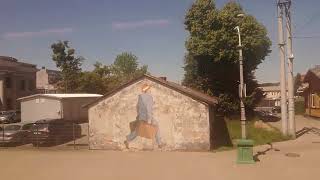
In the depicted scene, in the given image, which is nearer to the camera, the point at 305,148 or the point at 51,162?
the point at 51,162

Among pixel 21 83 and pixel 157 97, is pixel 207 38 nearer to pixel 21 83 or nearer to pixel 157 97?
pixel 157 97

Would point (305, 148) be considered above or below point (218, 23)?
below

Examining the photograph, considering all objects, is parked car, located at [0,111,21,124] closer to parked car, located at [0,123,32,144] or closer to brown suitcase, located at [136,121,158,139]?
parked car, located at [0,123,32,144]

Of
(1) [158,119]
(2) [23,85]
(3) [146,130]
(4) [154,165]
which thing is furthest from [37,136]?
(2) [23,85]

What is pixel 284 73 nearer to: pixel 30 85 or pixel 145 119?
pixel 145 119

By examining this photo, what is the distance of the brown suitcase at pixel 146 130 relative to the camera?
25009 millimetres

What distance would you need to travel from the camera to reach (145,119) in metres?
25.2

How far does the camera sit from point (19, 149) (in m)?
26.7

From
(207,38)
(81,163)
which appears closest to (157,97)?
(81,163)

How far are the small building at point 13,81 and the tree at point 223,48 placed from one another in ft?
87.0

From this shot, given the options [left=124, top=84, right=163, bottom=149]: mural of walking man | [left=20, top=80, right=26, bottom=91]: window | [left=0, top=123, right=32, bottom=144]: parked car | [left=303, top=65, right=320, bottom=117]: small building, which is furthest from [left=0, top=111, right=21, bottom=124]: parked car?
[left=303, top=65, right=320, bottom=117]: small building

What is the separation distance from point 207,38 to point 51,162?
27365 millimetres

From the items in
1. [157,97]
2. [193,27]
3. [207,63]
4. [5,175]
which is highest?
[193,27]

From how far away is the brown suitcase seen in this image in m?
25.0
